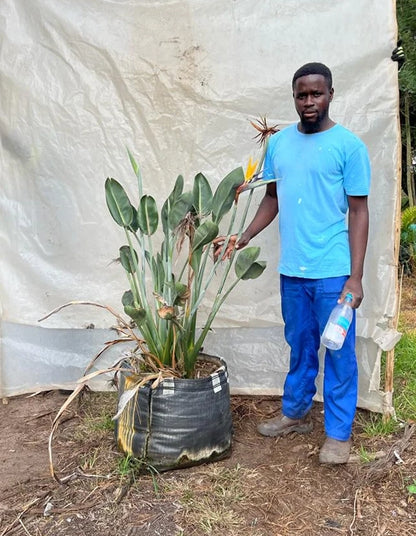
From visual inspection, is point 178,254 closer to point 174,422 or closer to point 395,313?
point 174,422

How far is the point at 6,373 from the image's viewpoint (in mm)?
3088

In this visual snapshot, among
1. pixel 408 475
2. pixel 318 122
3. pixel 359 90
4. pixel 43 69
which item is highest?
pixel 43 69

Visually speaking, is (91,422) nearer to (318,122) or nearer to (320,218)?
(320,218)

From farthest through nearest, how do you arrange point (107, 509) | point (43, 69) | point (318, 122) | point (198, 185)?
point (43, 69), point (198, 185), point (318, 122), point (107, 509)

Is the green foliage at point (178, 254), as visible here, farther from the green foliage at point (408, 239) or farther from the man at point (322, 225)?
the green foliage at point (408, 239)

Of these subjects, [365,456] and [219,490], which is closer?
[219,490]

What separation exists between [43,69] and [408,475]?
105 inches

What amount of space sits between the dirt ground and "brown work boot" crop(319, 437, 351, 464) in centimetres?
5

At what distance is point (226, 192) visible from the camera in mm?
2344

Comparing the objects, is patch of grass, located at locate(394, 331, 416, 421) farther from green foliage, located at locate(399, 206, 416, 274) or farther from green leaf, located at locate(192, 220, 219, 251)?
green foliage, located at locate(399, 206, 416, 274)

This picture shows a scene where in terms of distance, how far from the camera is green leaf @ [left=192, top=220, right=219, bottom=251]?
220 cm

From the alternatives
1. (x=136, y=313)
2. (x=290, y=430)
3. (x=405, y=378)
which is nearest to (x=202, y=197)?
(x=136, y=313)

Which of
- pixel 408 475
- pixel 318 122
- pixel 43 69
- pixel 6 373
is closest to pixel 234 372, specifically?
pixel 408 475

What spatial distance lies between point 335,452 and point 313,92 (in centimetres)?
153
